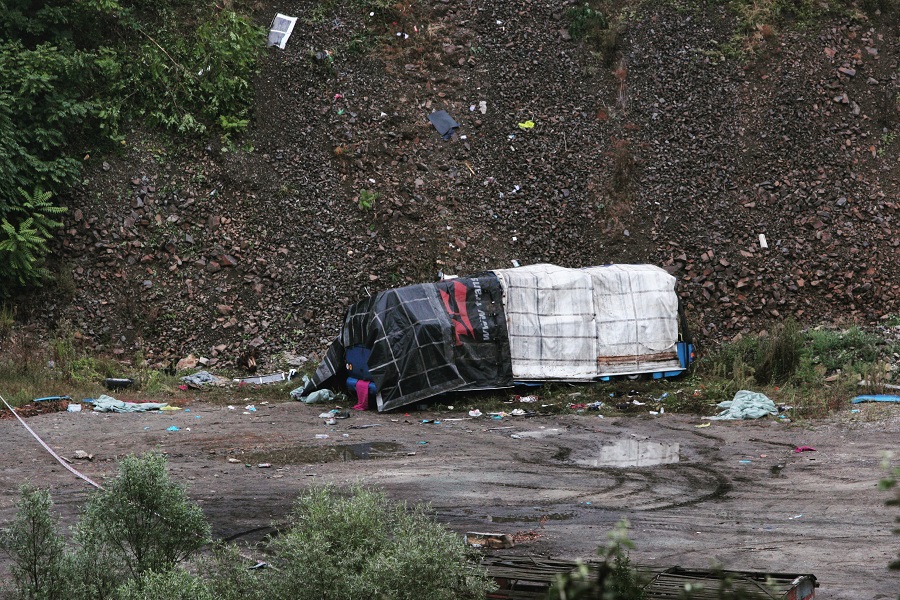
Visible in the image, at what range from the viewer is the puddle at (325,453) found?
9.55 meters

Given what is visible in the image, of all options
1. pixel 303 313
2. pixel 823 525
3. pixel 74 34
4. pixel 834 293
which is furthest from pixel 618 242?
pixel 74 34

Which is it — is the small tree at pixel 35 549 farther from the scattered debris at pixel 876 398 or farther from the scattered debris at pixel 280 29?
the scattered debris at pixel 280 29

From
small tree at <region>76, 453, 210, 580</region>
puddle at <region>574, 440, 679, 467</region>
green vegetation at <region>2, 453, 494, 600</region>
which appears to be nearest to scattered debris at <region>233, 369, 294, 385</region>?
puddle at <region>574, 440, 679, 467</region>

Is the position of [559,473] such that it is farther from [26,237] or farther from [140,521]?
[26,237]

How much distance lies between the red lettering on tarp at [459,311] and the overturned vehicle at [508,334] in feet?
0.06

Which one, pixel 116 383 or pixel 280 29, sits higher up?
pixel 280 29

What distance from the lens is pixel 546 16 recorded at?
18672 millimetres

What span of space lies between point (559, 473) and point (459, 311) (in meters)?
4.18

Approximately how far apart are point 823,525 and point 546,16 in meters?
14.2

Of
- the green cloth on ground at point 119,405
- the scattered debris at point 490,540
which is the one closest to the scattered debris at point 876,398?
the scattered debris at point 490,540

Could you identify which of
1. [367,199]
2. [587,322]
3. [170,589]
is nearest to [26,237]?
[367,199]

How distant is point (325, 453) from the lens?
9.93 meters

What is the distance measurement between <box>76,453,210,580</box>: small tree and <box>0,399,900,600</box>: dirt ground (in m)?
1.84

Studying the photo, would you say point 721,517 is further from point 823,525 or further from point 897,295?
point 897,295
